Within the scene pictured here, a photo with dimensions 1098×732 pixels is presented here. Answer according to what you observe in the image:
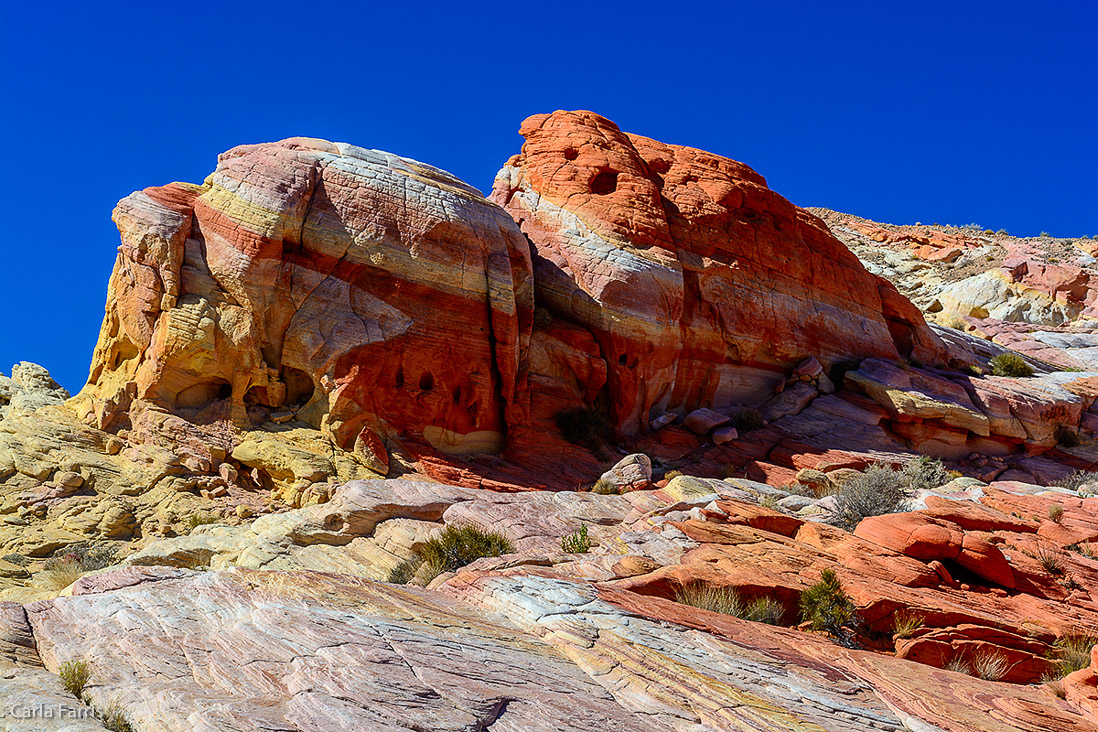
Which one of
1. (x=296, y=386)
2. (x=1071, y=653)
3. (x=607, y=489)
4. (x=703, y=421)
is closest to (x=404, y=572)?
(x=607, y=489)

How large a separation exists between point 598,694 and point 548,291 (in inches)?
695

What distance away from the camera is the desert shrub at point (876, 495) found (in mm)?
14219

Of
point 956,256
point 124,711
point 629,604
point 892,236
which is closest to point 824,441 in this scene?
point 629,604

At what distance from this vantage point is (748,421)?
25.2 m

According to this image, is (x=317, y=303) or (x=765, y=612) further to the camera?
(x=317, y=303)

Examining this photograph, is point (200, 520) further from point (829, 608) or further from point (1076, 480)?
point (1076, 480)

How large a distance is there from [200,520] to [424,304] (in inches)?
285

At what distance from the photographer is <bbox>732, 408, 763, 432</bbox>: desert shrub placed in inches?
988

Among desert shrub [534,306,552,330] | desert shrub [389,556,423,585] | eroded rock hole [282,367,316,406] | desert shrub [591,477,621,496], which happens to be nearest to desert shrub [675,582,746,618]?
desert shrub [389,556,423,585]

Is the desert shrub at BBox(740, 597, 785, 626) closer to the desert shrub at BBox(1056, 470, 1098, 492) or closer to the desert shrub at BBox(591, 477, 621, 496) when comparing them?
the desert shrub at BBox(591, 477, 621, 496)

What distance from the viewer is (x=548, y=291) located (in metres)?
23.4

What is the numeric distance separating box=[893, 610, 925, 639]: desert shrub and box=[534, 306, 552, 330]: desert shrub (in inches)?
562

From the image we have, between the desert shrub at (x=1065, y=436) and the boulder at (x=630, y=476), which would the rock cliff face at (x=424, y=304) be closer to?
the boulder at (x=630, y=476)

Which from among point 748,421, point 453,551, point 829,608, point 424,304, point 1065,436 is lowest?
point 829,608
